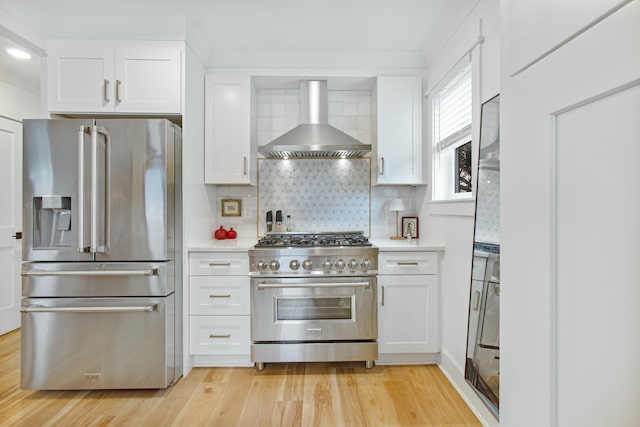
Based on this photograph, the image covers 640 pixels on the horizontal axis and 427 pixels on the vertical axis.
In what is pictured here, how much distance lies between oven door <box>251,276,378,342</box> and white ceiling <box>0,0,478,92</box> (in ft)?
6.37

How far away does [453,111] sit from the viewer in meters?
2.53

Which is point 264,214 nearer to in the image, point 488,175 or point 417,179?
point 417,179

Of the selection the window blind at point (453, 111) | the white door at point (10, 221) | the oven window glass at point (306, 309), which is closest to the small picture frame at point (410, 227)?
the window blind at point (453, 111)

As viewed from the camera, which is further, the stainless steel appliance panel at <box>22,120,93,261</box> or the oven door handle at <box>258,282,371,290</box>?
the oven door handle at <box>258,282,371,290</box>

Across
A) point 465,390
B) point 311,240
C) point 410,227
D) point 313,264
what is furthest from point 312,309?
point 410,227

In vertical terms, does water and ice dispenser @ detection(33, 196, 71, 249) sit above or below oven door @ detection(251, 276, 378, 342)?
above

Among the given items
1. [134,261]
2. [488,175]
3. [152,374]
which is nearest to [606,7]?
[488,175]

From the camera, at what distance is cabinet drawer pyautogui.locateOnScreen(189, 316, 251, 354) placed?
2.55 meters

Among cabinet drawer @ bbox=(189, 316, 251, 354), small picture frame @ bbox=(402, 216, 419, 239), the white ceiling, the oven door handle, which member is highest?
the white ceiling

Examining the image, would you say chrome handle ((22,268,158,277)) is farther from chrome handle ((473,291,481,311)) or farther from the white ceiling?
chrome handle ((473,291,481,311))

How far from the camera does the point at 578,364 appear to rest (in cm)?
41

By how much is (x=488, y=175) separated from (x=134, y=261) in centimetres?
228

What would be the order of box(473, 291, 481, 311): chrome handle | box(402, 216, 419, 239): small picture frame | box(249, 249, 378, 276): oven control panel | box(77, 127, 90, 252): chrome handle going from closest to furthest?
box(473, 291, 481, 311): chrome handle < box(77, 127, 90, 252): chrome handle < box(249, 249, 378, 276): oven control panel < box(402, 216, 419, 239): small picture frame

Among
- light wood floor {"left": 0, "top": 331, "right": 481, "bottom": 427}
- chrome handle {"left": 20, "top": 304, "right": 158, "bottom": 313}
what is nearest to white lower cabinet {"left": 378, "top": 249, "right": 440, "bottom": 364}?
light wood floor {"left": 0, "top": 331, "right": 481, "bottom": 427}
